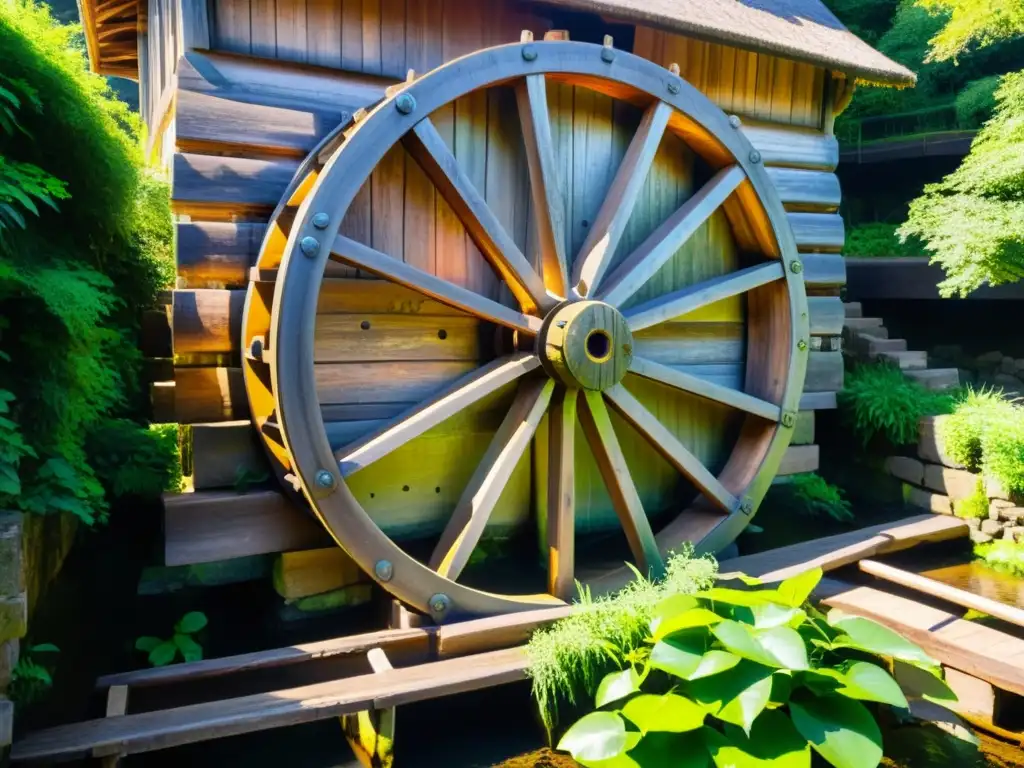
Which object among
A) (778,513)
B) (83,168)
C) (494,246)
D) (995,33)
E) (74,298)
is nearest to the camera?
(74,298)

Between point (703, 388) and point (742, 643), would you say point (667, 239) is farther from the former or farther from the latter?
point (742, 643)

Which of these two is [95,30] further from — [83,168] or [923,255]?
[923,255]

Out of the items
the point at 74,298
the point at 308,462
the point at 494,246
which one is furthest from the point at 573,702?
the point at 74,298

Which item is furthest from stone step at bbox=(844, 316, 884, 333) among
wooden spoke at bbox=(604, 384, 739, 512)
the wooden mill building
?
wooden spoke at bbox=(604, 384, 739, 512)

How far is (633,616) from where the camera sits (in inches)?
121

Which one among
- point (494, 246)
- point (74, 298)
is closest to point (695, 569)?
point (494, 246)

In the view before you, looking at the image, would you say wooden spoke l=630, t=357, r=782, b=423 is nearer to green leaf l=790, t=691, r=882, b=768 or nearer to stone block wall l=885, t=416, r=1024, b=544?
green leaf l=790, t=691, r=882, b=768

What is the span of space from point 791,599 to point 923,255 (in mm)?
6983

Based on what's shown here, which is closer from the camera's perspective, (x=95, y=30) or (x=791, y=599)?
(x=791, y=599)

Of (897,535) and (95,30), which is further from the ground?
(95,30)

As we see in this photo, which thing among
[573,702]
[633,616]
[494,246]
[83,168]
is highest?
[83,168]

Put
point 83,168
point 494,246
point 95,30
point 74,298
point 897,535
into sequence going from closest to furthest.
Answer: point 74,298 < point 83,168 < point 494,246 < point 897,535 < point 95,30

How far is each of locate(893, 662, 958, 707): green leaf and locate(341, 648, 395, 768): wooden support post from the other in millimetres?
2092

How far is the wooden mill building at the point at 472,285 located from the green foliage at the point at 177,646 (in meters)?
0.30
